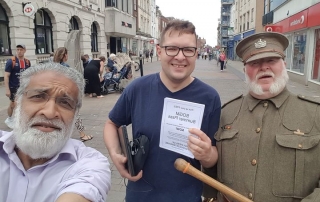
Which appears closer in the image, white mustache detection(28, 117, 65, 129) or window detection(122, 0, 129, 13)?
white mustache detection(28, 117, 65, 129)

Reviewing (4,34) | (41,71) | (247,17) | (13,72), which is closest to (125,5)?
(247,17)

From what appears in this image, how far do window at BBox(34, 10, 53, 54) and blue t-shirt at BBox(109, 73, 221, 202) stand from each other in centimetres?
1596

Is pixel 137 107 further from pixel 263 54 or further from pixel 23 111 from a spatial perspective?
pixel 263 54

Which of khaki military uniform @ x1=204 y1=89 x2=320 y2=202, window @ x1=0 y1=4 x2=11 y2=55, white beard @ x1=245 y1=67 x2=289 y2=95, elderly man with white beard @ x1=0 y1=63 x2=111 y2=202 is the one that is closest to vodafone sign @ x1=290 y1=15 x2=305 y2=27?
white beard @ x1=245 y1=67 x2=289 y2=95

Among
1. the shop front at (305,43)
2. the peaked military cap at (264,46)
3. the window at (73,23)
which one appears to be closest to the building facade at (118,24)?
the window at (73,23)

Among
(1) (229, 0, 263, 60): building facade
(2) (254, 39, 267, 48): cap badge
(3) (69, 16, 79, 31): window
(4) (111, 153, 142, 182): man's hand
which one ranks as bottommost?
(4) (111, 153, 142, 182): man's hand

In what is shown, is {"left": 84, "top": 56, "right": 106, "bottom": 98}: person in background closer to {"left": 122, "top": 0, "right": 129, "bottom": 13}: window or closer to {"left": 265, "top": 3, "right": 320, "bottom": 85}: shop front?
{"left": 265, "top": 3, "right": 320, "bottom": 85}: shop front

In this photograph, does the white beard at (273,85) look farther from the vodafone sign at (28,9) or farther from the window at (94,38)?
the window at (94,38)

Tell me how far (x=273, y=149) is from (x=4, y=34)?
14.5 m

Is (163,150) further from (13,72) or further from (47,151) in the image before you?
(13,72)

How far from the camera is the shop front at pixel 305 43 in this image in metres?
11.3

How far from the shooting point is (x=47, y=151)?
1513 millimetres

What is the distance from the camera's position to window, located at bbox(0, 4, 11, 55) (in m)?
12.7

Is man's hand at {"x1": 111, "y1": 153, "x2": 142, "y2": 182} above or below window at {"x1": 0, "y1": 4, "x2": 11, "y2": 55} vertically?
below
